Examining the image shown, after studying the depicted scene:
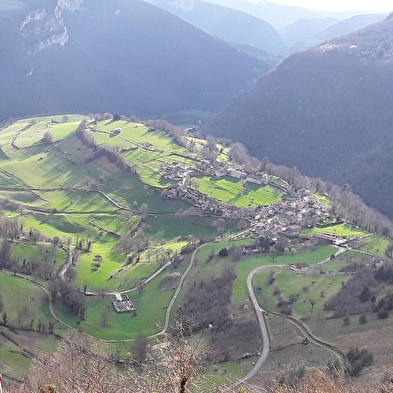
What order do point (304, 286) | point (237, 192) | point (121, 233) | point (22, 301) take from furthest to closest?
1. point (237, 192)
2. point (121, 233)
3. point (304, 286)
4. point (22, 301)

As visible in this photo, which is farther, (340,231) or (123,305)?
(340,231)

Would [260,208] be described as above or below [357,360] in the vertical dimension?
below

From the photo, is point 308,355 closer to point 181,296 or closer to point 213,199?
point 181,296

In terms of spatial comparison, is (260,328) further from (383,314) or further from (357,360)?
(357,360)

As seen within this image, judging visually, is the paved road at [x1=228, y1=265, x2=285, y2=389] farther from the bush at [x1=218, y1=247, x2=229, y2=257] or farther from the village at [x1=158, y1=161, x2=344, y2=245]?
the village at [x1=158, y1=161, x2=344, y2=245]

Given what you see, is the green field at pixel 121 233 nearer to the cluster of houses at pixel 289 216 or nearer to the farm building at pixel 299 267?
the farm building at pixel 299 267

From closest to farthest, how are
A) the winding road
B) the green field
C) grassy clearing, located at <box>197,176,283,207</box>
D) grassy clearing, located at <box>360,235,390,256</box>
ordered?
1. the winding road
2. the green field
3. grassy clearing, located at <box>360,235,390,256</box>
4. grassy clearing, located at <box>197,176,283,207</box>

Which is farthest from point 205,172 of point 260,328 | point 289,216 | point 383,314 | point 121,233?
point 383,314

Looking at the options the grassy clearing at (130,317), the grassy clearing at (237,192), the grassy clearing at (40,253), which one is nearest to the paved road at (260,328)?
the grassy clearing at (130,317)

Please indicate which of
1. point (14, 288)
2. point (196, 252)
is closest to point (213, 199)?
point (196, 252)

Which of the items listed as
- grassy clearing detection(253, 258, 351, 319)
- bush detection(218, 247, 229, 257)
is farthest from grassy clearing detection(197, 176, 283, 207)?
grassy clearing detection(253, 258, 351, 319)
